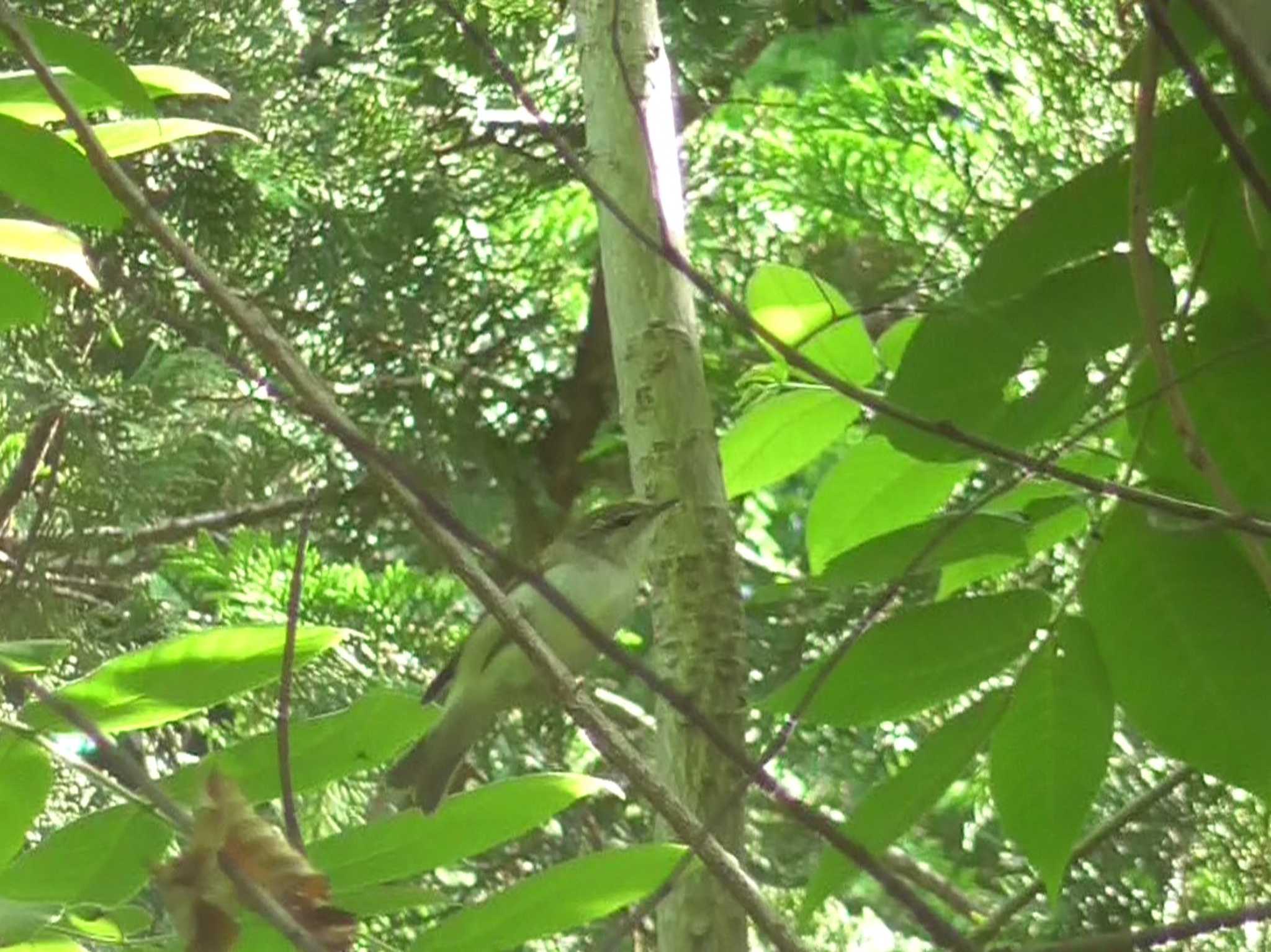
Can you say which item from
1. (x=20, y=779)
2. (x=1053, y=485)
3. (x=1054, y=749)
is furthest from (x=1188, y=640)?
(x=20, y=779)

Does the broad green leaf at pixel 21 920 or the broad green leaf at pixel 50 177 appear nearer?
the broad green leaf at pixel 21 920

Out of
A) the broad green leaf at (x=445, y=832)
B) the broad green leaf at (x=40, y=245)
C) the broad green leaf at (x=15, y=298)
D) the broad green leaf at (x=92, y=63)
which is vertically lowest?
the broad green leaf at (x=445, y=832)

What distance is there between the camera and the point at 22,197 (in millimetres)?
615

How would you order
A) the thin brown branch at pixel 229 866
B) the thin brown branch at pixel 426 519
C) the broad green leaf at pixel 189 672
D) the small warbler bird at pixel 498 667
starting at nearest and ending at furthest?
the thin brown branch at pixel 229 866 < the thin brown branch at pixel 426 519 < the broad green leaf at pixel 189 672 < the small warbler bird at pixel 498 667

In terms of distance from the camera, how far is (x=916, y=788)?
0.58 metres

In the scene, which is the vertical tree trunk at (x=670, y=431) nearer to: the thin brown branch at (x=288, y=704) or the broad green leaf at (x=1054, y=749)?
the broad green leaf at (x=1054, y=749)

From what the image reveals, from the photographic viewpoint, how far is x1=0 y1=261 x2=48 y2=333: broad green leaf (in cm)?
63

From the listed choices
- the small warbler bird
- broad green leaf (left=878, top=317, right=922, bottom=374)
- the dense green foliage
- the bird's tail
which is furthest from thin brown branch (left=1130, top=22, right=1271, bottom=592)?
the bird's tail

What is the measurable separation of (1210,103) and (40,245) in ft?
1.41

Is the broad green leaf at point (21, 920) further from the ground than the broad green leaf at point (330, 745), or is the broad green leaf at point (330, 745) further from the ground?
the broad green leaf at point (330, 745)

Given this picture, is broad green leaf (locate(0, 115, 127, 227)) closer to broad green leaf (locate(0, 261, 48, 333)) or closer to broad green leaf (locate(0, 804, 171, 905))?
broad green leaf (locate(0, 261, 48, 333))

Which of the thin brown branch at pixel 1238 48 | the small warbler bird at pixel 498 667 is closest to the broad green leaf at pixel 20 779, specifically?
the thin brown branch at pixel 1238 48

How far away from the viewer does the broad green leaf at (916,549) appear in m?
0.61

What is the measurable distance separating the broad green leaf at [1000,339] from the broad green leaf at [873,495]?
0.37 feet
